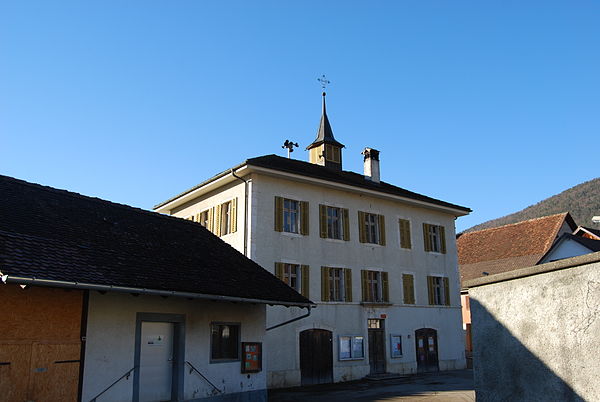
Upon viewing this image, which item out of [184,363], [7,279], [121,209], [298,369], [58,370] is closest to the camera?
[7,279]

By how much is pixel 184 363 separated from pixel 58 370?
10.1 ft

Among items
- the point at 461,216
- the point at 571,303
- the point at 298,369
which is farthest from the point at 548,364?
the point at 461,216

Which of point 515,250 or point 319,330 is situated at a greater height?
point 515,250

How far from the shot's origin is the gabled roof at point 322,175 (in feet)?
72.6

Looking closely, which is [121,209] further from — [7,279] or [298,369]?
[298,369]

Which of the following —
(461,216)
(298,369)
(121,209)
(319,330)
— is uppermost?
(461,216)

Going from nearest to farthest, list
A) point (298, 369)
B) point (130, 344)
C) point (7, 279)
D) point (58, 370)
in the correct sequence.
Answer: point (7, 279)
point (58, 370)
point (130, 344)
point (298, 369)

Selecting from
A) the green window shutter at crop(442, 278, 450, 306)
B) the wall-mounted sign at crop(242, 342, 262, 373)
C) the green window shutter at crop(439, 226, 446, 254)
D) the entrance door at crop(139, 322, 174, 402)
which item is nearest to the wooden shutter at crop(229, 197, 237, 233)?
the wall-mounted sign at crop(242, 342, 262, 373)

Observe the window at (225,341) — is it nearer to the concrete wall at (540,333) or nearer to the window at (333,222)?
the concrete wall at (540,333)

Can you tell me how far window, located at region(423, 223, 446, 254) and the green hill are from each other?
52.2 m

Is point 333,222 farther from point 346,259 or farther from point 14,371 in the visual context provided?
point 14,371

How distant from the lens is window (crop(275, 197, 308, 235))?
2194 centimetres

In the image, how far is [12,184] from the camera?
13016mm

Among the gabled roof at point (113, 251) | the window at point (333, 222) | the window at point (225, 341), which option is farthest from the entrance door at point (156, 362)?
the window at point (333, 222)
